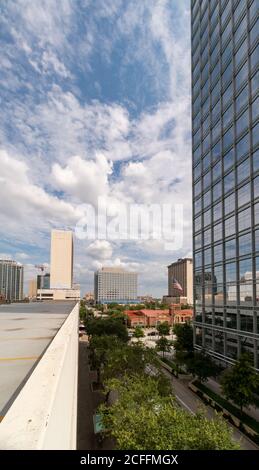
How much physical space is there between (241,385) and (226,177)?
25.6 meters

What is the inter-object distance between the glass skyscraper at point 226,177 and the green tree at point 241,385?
5.35 metres

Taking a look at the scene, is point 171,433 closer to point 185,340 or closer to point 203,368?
point 203,368

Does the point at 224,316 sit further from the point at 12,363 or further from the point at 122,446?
the point at 12,363

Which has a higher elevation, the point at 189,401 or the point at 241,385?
the point at 241,385

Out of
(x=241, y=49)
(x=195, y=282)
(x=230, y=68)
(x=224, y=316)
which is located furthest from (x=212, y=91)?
(x=224, y=316)

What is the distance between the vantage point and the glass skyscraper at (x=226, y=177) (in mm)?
32844

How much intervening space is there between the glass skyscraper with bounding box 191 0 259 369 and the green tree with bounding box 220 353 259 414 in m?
5.35

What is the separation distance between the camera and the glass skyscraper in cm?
3284

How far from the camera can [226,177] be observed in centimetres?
3928

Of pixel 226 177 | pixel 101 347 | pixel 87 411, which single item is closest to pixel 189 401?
pixel 87 411

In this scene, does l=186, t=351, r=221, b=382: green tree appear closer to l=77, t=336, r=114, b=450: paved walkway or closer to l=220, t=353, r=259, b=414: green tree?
l=220, t=353, r=259, b=414: green tree

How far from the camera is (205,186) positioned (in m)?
46.0

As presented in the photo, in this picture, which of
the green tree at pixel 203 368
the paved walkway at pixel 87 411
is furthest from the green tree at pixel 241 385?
the paved walkway at pixel 87 411

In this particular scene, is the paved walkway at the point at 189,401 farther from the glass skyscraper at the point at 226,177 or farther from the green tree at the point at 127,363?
Result: the glass skyscraper at the point at 226,177
